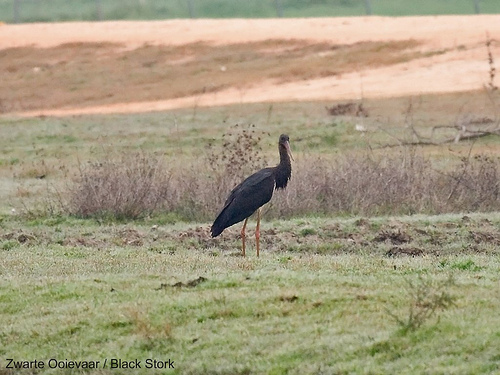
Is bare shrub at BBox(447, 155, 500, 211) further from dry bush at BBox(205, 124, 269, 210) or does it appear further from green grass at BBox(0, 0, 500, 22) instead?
green grass at BBox(0, 0, 500, 22)

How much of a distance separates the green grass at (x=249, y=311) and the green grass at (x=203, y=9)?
4439 cm

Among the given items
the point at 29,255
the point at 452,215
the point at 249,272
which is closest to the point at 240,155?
the point at 452,215

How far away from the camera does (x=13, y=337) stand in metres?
9.63

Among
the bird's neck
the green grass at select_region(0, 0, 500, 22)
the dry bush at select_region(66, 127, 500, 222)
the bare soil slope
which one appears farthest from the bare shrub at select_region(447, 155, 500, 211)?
the green grass at select_region(0, 0, 500, 22)

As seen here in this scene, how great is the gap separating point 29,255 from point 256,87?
86.6ft

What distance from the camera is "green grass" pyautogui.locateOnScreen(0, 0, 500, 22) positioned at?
56225mm

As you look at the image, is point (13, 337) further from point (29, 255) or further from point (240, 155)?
point (240, 155)

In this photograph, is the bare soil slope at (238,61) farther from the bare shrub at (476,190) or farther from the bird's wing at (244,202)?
the bird's wing at (244,202)

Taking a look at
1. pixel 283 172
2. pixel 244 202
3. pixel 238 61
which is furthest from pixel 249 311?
pixel 238 61

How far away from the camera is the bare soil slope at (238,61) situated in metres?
35.9

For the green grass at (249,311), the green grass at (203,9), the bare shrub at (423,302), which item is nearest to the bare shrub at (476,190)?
the green grass at (249,311)

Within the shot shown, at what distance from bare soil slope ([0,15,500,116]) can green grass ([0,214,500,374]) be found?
21.2 m

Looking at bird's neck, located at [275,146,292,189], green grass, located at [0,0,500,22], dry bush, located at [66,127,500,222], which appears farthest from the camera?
green grass, located at [0,0,500,22]

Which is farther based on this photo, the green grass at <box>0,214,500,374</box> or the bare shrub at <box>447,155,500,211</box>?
the bare shrub at <box>447,155,500,211</box>
